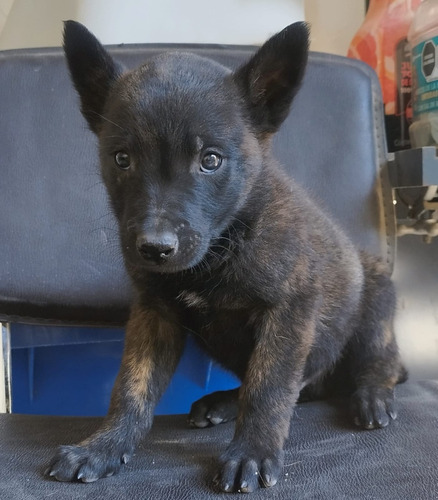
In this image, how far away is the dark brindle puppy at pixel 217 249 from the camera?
42.7 inches

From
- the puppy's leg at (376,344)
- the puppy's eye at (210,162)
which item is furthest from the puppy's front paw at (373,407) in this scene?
the puppy's eye at (210,162)

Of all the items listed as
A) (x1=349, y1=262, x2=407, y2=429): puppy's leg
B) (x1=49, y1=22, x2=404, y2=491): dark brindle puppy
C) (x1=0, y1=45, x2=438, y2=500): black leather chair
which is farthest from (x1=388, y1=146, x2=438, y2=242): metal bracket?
(x1=49, y1=22, x2=404, y2=491): dark brindle puppy

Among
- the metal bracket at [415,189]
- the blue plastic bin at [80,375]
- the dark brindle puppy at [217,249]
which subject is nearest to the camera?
the dark brindle puppy at [217,249]

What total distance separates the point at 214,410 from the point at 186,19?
1465 millimetres

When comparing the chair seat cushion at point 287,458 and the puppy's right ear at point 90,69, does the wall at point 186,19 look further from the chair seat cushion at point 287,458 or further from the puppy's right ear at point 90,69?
the chair seat cushion at point 287,458

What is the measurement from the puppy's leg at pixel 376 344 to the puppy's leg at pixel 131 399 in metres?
0.49

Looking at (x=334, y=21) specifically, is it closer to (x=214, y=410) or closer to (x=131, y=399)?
(x=214, y=410)

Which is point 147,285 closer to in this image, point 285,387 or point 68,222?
point 285,387

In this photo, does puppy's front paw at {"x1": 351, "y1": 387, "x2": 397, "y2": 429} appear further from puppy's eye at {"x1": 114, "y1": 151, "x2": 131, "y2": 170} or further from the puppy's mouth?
puppy's eye at {"x1": 114, "y1": 151, "x2": 131, "y2": 170}

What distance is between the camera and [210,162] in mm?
1141

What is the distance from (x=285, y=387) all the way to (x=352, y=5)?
1974 mm

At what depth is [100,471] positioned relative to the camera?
109 centimetres

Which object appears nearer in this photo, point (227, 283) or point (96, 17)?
point (227, 283)

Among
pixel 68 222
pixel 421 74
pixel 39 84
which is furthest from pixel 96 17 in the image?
pixel 421 74
